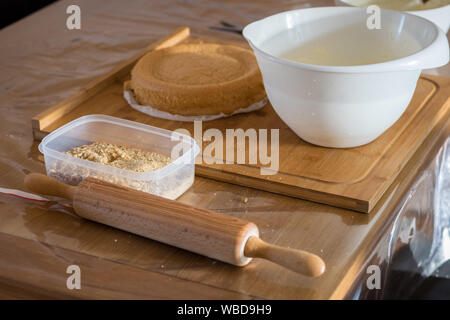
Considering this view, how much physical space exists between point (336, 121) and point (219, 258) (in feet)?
1.01

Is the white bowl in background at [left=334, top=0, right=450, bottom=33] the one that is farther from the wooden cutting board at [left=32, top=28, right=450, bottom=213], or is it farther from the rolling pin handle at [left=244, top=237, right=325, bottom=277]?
the rolling pin handle at [left=244, top=237, right=325, bottom=277]

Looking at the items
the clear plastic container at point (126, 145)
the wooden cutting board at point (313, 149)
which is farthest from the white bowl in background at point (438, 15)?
the clear plastic container at point (126, 145)

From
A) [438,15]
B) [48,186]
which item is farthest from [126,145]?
[438,15]

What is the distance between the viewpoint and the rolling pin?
72 centimetres

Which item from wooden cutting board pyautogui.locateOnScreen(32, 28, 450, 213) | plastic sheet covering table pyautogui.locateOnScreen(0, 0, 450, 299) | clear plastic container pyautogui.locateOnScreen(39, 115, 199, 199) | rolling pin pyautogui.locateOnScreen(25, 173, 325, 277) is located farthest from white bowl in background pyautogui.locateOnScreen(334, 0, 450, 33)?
rolling pin pyautogui.locateOnScreen(25, 173, 325, 277)

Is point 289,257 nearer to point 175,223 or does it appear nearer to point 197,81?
point 175,223

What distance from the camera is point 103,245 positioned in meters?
0.80

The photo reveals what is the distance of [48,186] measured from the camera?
0.85 meters

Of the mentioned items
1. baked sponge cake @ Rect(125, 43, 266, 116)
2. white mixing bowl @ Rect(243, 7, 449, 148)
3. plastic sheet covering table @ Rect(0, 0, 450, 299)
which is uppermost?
white mixing bowl @ Rect(243, 7, 449, 148)

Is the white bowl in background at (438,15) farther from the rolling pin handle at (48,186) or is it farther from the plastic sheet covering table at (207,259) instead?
the rolling pin handle at (48,186)

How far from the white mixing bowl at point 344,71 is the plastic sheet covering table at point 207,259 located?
110 mm

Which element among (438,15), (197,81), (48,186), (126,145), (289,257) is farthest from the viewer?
(438,15)

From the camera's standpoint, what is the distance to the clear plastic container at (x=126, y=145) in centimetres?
85

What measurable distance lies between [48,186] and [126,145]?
6.5 inches
